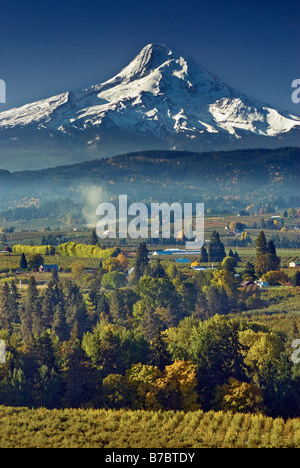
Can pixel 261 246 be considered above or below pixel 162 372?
above

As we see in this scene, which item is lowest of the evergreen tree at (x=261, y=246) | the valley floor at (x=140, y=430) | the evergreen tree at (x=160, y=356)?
the valley floor at (x=140, y=430)

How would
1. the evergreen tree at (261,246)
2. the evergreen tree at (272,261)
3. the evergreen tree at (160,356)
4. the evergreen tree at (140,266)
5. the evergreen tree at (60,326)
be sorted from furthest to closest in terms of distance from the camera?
1. the evergreen tree at (261,246)
2. the evergreen tree at (272,261)
3. the evergreen tree at (140,266)
4. the evergreen tree at (60,326)
5. the evergreen tree at (160,356)

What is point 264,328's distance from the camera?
90.8 metres

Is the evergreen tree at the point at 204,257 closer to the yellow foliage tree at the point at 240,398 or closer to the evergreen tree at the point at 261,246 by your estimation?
the evergreen tree at the point at 261,246

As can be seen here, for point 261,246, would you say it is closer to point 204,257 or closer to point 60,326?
point 204,257

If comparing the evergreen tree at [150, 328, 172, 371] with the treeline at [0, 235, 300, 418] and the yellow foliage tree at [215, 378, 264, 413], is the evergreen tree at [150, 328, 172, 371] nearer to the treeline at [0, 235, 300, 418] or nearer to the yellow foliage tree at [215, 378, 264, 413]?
the treeline at [0, 235, 300, 418]

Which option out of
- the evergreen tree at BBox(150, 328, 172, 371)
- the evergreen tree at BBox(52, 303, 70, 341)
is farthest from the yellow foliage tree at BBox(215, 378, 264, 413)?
the evergreen tree at BBox(52, 303, 70, 341)

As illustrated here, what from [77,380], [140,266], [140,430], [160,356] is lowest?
[140,430]

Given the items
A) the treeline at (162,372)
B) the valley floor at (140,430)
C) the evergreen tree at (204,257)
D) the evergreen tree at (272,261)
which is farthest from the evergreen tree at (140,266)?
the valley floor at (140,430)

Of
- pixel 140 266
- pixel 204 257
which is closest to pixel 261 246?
pixel 204 257

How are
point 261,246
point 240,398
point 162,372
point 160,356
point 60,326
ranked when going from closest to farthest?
point 240,398
point 162,372
point 160,356
point 60,326
point 261,246
